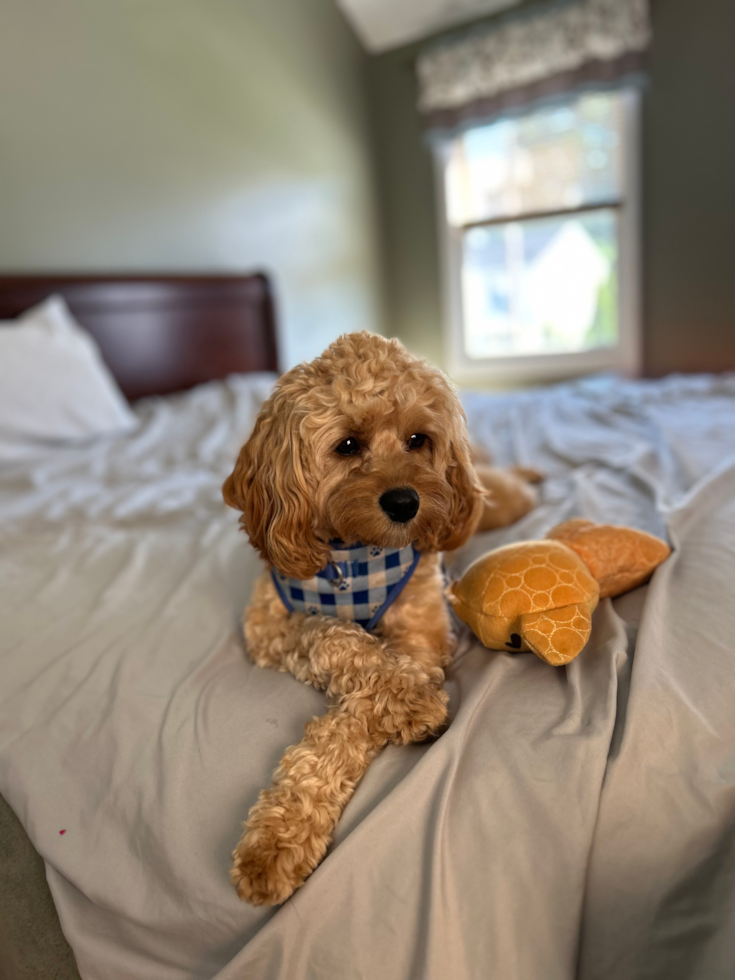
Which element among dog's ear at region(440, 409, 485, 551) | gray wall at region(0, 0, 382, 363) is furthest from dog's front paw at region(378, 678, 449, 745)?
gray wall at region(0, 0, 382, 363)

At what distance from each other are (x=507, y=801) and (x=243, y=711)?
44 cm

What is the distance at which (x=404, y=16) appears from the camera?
468cm

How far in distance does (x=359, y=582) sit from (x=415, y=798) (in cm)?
42

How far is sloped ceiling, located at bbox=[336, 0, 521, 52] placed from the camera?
173 inches

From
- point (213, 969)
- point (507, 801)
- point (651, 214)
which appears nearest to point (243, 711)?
point (213, 969)

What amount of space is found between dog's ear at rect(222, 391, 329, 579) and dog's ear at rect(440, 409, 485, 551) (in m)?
0.25

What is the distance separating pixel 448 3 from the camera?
14.5 feet

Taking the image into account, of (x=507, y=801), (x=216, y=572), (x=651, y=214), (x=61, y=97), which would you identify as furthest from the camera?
(x=651, y=214)

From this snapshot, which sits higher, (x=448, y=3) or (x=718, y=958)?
(x=448, y=3)

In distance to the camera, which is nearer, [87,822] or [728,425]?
[87,822]

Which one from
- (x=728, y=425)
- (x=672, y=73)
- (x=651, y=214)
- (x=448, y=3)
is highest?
(x=448, y=3)

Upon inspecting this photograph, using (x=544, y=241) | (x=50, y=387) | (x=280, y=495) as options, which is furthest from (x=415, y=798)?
(x=544, y=241)

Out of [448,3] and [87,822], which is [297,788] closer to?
[87,822]

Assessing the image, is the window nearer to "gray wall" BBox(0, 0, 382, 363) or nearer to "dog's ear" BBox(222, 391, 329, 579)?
"gray wall" BBox(0, 0, 382, 363)
